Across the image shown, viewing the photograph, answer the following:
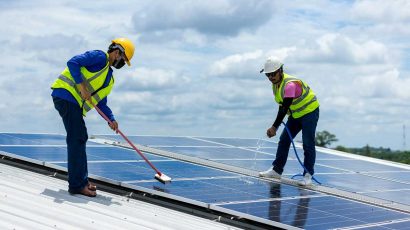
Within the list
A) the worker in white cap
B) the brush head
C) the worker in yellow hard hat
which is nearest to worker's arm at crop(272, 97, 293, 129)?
the worker in white cap

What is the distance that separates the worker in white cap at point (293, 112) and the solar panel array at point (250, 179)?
0.57m

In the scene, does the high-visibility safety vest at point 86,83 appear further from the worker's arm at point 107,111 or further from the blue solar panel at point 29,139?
the blue solar panel at point 29,139

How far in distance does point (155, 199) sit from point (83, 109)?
1552 mm

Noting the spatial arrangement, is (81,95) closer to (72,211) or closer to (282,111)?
(72,211)

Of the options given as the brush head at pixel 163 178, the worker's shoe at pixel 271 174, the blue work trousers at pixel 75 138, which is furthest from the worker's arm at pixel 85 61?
the worker's shoe at pixel 271 174

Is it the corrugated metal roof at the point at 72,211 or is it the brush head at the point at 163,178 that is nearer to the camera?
the corrugated metal roof at the point at 72,211

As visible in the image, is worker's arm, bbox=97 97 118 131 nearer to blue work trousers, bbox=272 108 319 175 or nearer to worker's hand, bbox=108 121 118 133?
worker's hand, bbox=108 121 118 133

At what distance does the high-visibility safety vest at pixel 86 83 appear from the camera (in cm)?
884

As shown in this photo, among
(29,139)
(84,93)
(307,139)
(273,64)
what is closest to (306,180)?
(307,139)

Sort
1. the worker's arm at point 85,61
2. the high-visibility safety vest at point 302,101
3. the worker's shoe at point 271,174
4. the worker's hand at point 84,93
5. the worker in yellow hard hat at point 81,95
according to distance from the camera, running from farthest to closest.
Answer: the worker's shoe at point 271,174, the high-visibility safety vest at point 302,101, the worker in yellow hard hat at point 81,95, the worker's hand at point 84,93, the worker's arm at point 85,61

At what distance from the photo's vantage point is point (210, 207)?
28.7 feet

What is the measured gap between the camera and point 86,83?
893cm

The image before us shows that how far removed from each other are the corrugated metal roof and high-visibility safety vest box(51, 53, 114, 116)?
3.93 ft

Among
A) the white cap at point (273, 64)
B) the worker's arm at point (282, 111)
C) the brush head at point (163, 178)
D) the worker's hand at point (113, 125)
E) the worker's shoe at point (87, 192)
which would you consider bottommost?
the worker's shoe at point (87, 192)
